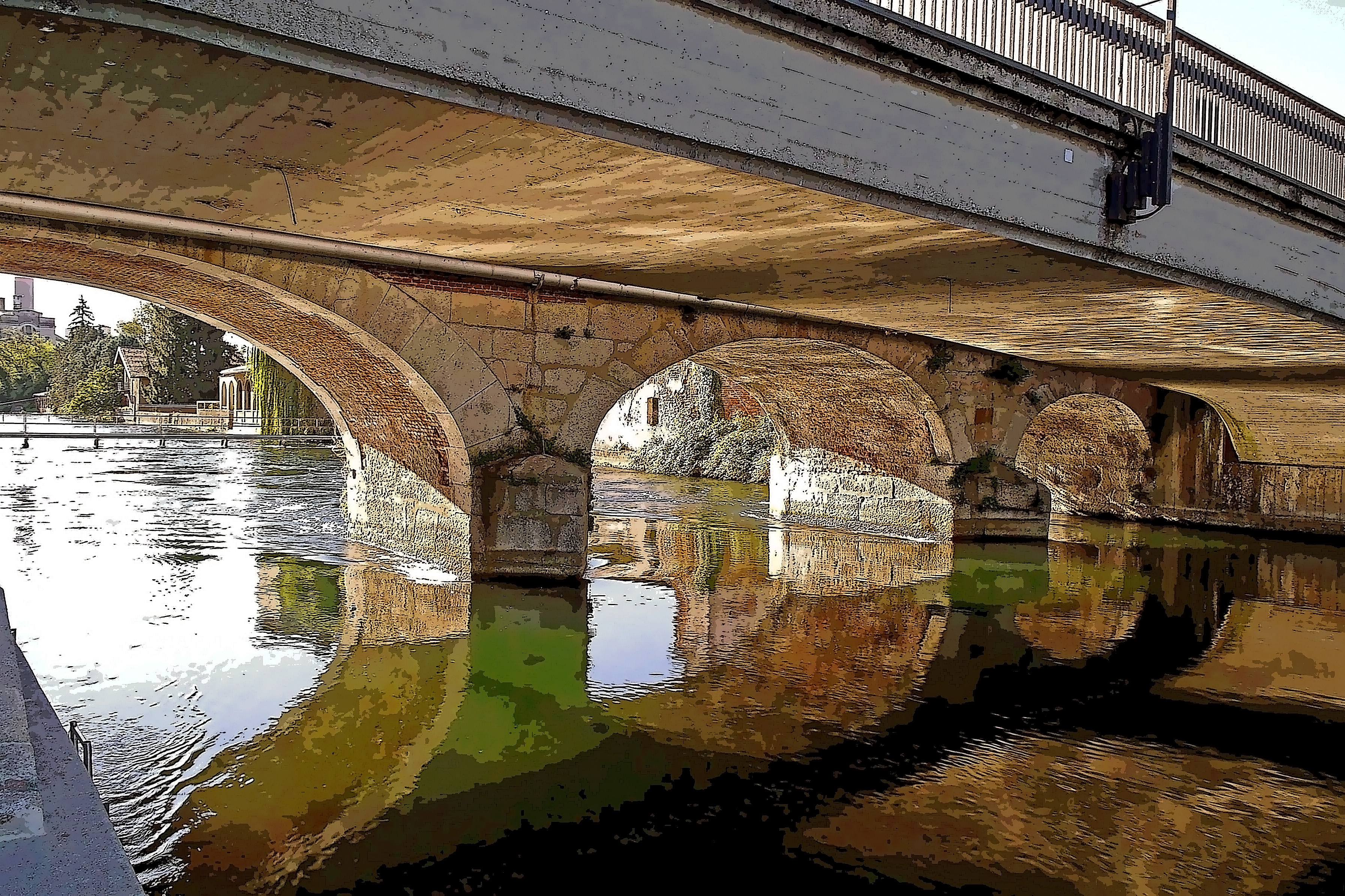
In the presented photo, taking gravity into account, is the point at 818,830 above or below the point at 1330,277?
below

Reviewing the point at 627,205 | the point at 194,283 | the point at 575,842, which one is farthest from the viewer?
the point at 194,283

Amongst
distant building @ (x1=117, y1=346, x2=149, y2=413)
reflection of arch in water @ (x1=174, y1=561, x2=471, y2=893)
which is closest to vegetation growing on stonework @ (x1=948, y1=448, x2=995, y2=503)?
reflection of arch in water @ (x1=174, y1=561, x2=471, y2=893)

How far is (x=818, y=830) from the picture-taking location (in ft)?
11.9

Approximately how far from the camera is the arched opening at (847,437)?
1141cm

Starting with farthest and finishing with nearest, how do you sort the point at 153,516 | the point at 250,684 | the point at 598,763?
1. the point at 153,516
2. the point at 250,684
3. the point at 598,763

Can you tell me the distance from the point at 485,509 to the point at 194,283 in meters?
2.65

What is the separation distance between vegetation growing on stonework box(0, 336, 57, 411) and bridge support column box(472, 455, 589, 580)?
6388 centimetres

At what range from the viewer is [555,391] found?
25.8ft

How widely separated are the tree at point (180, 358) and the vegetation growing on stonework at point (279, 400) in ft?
49.6

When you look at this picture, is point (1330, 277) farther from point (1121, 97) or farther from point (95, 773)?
point (95, 773)

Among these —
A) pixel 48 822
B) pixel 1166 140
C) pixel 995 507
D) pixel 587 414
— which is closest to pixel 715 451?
pixel 995 507

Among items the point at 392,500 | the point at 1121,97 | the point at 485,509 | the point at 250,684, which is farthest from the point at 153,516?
the point at 1121,97

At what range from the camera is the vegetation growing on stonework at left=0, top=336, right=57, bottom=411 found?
62906mm

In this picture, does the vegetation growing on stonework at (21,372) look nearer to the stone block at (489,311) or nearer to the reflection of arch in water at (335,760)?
the stone block at (489,311)
